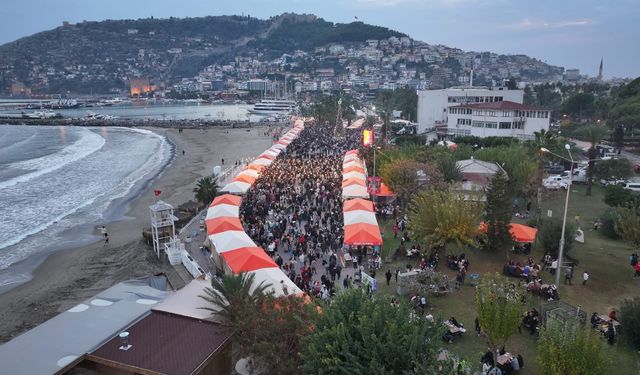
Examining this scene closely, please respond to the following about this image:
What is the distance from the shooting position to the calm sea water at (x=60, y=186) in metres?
23.3

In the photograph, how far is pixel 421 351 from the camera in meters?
7.62

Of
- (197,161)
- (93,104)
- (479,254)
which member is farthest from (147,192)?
(93,104)

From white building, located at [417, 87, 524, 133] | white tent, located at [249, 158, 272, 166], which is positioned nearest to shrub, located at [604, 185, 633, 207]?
white tent, located at [249, 158, 272, 166]

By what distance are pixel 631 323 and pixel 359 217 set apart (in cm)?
1019

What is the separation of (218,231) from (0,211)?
20.9 meters

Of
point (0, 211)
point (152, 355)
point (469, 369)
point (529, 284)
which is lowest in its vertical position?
point (0, 211)

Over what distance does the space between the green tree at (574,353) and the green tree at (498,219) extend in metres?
9.84

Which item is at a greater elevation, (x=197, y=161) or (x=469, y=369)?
(x=469, y=369)

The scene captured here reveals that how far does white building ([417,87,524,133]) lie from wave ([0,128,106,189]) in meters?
42.8

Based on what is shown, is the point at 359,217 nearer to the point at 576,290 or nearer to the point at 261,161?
the point at 576,290

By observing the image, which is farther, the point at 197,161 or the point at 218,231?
the point at 197,161

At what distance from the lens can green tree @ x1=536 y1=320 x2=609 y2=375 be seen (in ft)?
25.0

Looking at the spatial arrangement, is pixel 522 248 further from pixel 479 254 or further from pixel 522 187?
pixel 522 187

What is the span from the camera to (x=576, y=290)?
14.8 m
